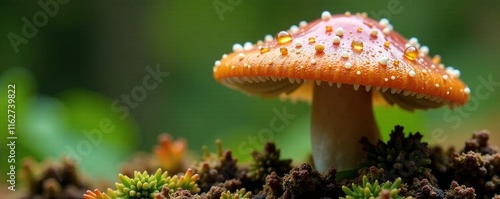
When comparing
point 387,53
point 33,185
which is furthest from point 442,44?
point 33,185

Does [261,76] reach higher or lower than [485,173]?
higher

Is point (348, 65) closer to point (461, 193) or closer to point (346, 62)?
point (346, 62)

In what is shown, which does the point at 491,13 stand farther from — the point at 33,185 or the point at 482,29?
the point at 33,185

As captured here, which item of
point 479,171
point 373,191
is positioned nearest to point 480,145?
point 479,171

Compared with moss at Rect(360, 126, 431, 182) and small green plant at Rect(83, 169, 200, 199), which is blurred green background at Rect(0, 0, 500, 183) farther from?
small green plant at Rect(83, 169, 200, 199)

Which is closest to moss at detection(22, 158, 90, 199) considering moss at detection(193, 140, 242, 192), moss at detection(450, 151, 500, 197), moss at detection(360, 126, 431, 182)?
moss at detection(193, 140, 242, 192)

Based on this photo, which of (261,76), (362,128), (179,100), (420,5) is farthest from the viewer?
(179,100)

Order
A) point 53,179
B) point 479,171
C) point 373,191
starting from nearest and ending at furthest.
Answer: point 373,191 → point 479,171 → point 53,179
